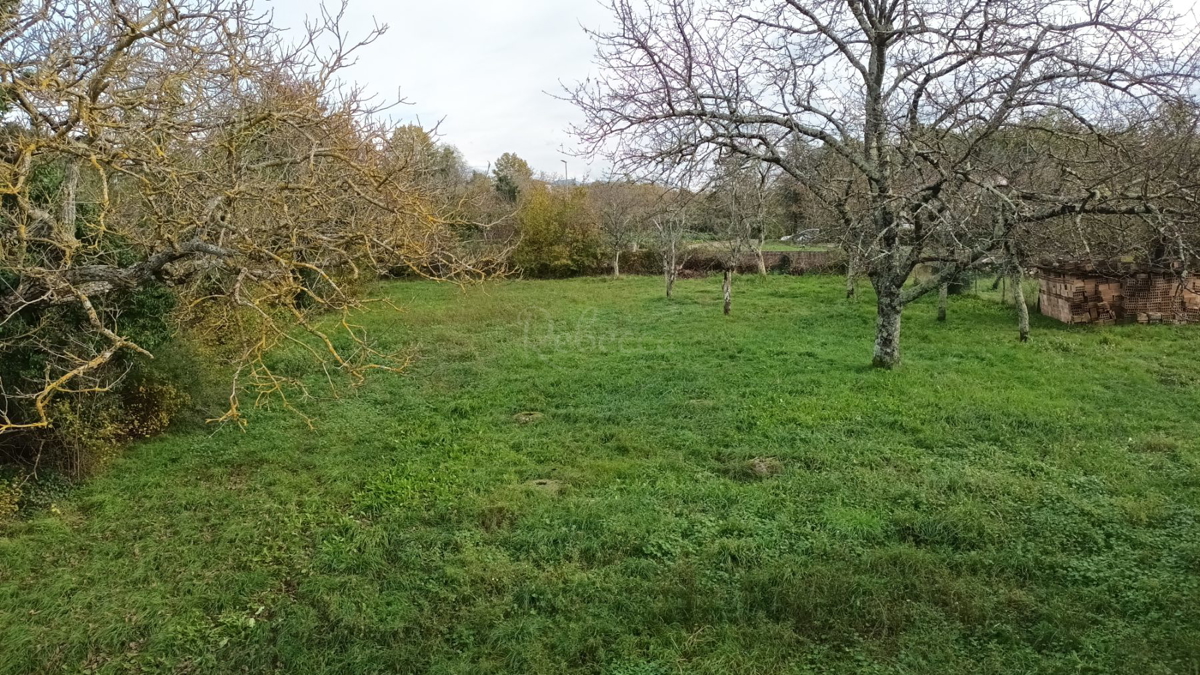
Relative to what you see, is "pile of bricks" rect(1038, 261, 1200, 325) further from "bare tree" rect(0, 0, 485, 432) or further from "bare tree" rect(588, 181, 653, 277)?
"bare tree" rect(588, 181, 653, 277)

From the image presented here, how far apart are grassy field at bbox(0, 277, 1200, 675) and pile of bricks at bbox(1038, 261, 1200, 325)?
3601 millimetres

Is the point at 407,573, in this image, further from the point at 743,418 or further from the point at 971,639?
the point at 743,418

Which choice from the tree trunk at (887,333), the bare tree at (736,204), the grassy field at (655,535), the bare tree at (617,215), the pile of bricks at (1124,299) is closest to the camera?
the grassy field at (655,535)

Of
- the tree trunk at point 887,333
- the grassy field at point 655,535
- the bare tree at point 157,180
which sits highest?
the bare tree at point 157,180

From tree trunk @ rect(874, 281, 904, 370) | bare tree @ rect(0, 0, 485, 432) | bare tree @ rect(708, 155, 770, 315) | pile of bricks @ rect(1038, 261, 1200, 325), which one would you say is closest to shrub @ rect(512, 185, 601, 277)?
bare tree @ rect(708, 155, 770, 315)

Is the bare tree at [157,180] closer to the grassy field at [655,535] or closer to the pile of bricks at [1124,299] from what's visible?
the grassy field at [655,535]

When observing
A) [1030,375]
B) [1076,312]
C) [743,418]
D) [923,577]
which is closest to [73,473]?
[743,418]

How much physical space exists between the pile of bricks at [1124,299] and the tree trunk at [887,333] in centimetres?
512

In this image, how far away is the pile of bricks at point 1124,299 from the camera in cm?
1153

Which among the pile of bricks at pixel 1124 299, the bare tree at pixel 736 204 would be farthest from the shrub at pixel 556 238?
the pile of bricks at pixel 1124 299

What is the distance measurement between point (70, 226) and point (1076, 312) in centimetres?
1473

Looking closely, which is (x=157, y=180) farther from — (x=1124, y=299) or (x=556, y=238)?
(x=556, y=238)

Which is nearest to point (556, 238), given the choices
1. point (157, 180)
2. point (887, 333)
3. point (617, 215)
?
point (617, 215)

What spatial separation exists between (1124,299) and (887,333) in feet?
21.1
